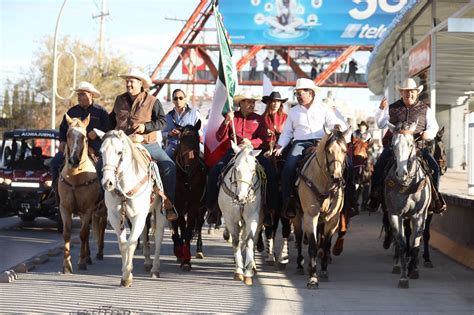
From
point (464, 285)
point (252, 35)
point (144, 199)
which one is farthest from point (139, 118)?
point (252, 35)

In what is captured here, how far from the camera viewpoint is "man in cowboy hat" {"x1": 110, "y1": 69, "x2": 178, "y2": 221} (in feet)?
43.4

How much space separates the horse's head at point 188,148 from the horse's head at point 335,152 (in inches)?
106

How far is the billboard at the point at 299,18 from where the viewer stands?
4884 cm

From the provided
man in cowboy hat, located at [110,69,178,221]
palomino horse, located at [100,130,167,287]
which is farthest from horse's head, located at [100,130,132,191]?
man in cowboy hat, located at [110,69,178,221]

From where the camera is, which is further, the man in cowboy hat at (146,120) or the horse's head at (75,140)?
the horse's head at (75,140)

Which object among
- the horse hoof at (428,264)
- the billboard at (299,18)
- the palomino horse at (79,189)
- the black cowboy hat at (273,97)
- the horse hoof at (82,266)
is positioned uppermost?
the billboard at (299,18)

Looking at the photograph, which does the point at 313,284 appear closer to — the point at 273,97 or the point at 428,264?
the point at 428,264

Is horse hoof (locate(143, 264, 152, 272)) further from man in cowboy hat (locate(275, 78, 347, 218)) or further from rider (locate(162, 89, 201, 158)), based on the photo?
rider (locate(162, 89, 201, 158))

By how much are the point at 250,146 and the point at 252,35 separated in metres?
37.1

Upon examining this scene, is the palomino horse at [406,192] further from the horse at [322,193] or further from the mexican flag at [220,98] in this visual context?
the mexican flag at [220,98]

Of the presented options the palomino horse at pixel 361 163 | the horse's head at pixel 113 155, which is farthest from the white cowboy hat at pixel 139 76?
the palomino horse at pixel 361 163

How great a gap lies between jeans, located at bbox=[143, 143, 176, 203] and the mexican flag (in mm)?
1218

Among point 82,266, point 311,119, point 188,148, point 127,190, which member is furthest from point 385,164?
point 82,266

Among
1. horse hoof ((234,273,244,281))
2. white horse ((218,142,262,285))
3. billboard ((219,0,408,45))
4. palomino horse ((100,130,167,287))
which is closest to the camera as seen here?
palomino horse ((100,130,167,287))
